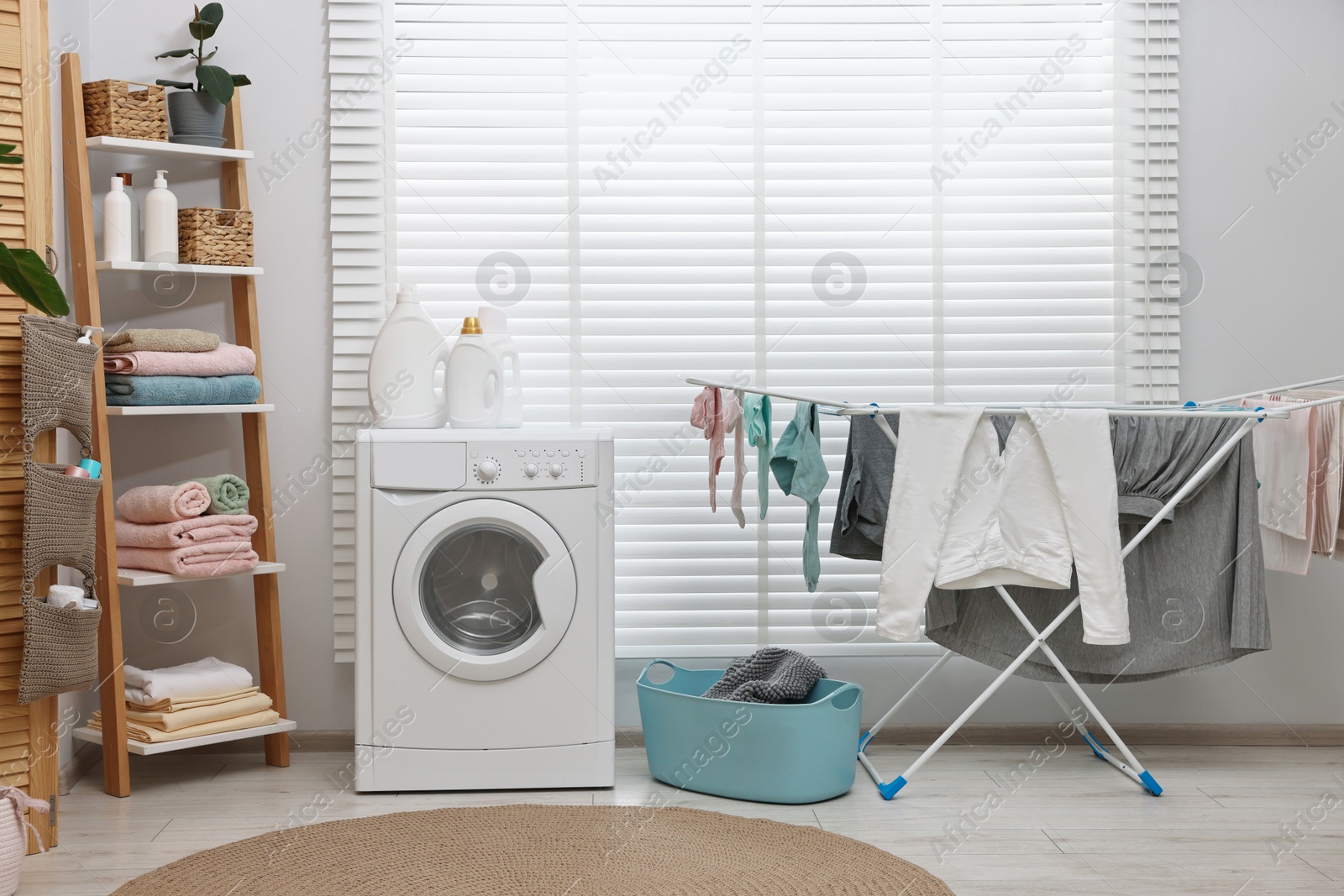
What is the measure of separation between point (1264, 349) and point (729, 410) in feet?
5.24

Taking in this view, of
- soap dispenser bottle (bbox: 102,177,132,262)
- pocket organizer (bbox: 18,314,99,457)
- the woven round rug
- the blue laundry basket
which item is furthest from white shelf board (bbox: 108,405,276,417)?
the blue laundry basket

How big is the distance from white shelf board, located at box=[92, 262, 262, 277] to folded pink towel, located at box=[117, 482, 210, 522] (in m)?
0.54

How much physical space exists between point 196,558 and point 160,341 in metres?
0.55

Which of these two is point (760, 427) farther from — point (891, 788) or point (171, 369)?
point (171, 369)

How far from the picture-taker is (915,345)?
2.93m

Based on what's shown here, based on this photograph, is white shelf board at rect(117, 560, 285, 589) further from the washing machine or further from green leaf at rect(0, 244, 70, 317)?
green leaf at rect(0, 244, 70, 317)

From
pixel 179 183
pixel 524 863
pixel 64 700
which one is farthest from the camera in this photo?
pixel 179 183

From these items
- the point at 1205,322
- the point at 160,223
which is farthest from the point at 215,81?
the point at 1205,322

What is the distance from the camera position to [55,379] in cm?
218

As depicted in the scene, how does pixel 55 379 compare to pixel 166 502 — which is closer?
pixel 55 379

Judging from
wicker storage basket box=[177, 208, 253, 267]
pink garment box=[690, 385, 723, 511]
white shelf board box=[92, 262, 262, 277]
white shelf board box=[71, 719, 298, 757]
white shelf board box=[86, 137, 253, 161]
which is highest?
white shelf board box=[86, 137, 253, 161]

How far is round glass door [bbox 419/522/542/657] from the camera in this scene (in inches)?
99.2

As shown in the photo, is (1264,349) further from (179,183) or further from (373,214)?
(179,183)

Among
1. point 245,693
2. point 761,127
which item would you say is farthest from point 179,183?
point 761,127
